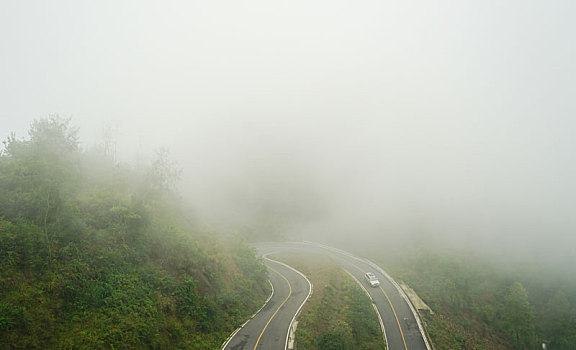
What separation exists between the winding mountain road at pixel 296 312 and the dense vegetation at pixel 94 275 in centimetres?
152

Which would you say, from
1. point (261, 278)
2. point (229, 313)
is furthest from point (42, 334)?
point (261, 278)

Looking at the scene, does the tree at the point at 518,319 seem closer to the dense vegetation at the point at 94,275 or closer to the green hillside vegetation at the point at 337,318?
the green hillside vegetation at the point at 337,318

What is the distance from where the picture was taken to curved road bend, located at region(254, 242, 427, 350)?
2112 centimetres

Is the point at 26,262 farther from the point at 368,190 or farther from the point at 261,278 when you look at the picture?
the point at 368,190

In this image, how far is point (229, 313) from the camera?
20188mm

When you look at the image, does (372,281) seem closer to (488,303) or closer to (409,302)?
(409,302)

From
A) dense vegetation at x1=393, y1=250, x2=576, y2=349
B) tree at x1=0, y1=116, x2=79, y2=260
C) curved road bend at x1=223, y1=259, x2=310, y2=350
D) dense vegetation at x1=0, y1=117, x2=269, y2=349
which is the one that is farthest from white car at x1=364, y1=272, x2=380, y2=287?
tree at x1=0, y1=116, x2=79, y2=260

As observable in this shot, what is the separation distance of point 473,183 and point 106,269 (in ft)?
325

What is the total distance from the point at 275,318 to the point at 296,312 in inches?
89.3

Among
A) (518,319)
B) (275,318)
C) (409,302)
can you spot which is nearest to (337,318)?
(275,318)

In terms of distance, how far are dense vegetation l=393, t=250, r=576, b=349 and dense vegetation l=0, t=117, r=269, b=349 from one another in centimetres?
2039

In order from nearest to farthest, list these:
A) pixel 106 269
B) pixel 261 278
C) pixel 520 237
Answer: pixel 106 269 < pixel 261 278 < pixel 520 237

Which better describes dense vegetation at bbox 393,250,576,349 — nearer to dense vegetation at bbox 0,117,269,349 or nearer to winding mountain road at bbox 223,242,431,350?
winding mountain road at bbox 223,242,431,350

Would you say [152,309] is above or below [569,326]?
above
